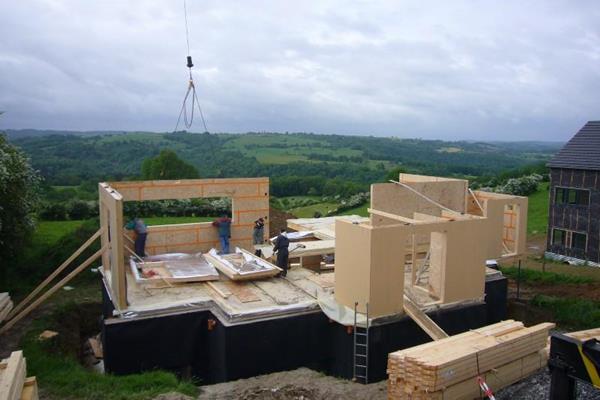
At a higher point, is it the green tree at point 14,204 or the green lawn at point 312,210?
the green tree at point 14,204

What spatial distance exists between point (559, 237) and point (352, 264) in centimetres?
1959

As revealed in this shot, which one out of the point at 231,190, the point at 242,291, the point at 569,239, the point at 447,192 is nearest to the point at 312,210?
the point at 569,239

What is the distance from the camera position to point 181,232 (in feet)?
50.5

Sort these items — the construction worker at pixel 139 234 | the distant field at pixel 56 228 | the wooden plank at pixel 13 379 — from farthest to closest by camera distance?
the distant field at pixel 56 228
the construction worker at pixel 139 234
the wooden plank at pixel 13 379

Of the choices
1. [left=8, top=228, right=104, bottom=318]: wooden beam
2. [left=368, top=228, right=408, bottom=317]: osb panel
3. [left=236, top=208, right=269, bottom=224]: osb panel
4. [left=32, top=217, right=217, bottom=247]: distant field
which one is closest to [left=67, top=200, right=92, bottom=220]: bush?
[left=32, top=217, right=217, bottom=247]: distant field

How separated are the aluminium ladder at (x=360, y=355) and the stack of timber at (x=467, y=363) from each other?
172 cm

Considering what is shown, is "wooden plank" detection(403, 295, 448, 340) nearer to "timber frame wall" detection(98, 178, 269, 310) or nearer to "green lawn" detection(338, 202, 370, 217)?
"timber frame wall" detection(98, 178, 269, 310)

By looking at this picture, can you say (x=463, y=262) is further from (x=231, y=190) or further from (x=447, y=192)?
(x=231, y=190)

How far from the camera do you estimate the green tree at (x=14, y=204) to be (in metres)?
14.0

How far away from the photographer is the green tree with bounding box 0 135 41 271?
14.0 meters

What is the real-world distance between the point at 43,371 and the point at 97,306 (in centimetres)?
510

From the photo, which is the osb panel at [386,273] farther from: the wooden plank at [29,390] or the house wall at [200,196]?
the house wall at [200,196]

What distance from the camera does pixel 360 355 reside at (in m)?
10.2

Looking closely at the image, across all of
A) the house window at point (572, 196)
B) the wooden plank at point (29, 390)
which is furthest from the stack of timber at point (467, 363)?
the house window at point (572, 196)
